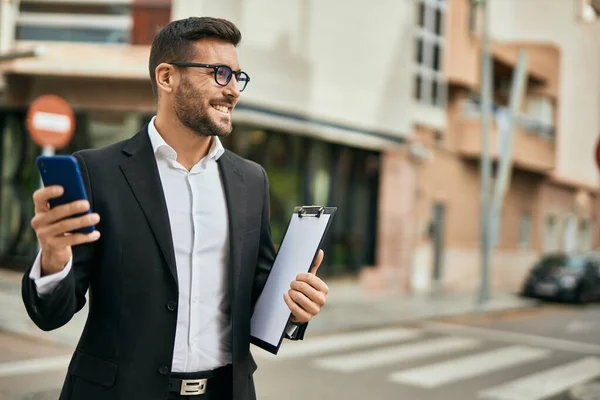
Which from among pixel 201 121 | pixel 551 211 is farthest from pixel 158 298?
pixel 551 211

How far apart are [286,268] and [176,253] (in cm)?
34

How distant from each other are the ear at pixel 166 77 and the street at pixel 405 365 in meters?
4.95

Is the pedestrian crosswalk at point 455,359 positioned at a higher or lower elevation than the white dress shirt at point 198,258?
lower

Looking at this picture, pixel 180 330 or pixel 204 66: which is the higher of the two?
pixel 204 66

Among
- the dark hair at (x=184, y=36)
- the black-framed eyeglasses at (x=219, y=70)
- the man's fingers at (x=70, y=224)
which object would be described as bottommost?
the man's fingers at (x=70, y=224)

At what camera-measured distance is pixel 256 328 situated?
2252mm

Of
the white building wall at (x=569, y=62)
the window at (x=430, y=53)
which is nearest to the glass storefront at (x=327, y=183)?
the window at (x=430, y=53)

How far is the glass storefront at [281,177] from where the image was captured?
1412 centimetres

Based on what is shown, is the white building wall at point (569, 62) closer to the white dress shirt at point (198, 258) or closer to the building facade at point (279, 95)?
the building facade at point (279, 95)

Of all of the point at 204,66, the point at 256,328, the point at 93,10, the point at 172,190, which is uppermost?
the point at 93,10

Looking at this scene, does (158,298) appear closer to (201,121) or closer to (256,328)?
(256,328)

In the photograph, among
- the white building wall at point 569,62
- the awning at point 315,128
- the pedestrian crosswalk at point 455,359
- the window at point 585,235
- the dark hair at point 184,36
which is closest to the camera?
the dark hair at point 184,36

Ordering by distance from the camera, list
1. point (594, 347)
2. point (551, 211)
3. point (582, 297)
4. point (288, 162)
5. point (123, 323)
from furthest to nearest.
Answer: point (551, 211) → point (582, 297) → point (288, 162) → point (594, 347) → point (123, 323)

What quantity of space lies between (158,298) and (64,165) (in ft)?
1.92
